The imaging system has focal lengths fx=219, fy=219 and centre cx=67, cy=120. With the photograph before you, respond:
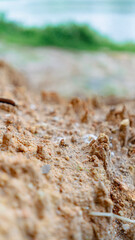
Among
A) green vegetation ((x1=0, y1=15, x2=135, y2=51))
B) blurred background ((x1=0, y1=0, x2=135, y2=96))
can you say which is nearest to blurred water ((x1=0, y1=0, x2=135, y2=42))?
blurred background ((x1=0, y1=0, x2=135, y2=96))

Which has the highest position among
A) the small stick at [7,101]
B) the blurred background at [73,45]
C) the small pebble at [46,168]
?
the blurred background at [73,45]

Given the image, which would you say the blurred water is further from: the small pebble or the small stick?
the small pebble

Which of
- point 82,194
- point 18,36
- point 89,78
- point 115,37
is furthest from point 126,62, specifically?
point 82,194

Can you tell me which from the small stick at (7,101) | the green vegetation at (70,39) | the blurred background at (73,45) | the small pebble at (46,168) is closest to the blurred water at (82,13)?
the blurred background at (73,45)

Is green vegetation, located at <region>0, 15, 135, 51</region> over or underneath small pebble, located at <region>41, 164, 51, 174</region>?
over

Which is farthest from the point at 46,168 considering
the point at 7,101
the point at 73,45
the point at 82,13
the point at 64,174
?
the point at 82,13

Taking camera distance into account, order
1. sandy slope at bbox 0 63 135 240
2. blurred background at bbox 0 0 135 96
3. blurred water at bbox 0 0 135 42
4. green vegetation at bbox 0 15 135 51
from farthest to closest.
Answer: blurred water at bbox 0 0 135 42, green vegetation at bbox 0 15 135 51, blurred background at bbox 0 0 135 96, sandy slope at bbox 0 63 135 240

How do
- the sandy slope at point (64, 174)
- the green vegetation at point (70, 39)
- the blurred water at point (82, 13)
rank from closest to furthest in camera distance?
1. the sandy slope at point (64, 174)
2. the green vegetation at point (70, 39)
3. the blurred water at point (82, 13)

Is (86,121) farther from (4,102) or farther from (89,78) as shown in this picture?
(89,78)

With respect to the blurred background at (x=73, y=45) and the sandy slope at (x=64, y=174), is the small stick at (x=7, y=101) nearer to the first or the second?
the sandy slope at (x=64, y=174)
